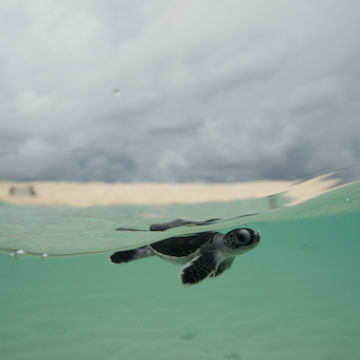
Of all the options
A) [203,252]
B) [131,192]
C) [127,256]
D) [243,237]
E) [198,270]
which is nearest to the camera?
[198,270]

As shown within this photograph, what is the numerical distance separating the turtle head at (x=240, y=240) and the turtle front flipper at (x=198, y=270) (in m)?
0.53

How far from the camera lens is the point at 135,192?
285 inches

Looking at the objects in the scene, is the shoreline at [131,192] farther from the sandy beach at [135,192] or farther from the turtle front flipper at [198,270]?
the turtle front flipper at [198,270]

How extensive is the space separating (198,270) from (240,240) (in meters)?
1.35

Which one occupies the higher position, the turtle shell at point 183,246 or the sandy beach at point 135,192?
the sandy beach at point 135,192

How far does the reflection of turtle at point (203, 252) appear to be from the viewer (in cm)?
564

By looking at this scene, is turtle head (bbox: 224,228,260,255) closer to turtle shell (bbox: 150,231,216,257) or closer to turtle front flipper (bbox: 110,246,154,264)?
turtle shell (bbox: 150,231,216,257)

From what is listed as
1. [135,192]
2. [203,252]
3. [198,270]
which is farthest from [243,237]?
[135,192]

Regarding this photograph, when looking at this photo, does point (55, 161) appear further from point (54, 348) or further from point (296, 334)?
point (296, 334)

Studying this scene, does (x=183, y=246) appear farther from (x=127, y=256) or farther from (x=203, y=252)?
(x=127, y=256)

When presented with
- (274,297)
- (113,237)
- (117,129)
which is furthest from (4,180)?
(274,297)

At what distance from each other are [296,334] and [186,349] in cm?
314

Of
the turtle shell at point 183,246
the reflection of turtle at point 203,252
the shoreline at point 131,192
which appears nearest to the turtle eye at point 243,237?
the reflection of turtle at point 203,252

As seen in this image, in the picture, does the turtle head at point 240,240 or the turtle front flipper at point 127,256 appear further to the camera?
the turtle front flipper at point 127,256
